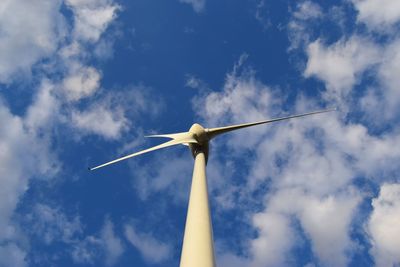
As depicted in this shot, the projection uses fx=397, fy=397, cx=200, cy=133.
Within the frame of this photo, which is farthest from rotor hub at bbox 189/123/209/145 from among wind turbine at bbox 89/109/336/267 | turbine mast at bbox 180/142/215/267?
turbine mast at bbox 180/142/215/267

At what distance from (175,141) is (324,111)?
13807 millimetres

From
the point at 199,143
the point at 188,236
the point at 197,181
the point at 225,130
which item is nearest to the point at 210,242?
the point at 188,236

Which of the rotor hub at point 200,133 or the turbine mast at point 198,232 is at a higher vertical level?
the rotor hub at point 200,133

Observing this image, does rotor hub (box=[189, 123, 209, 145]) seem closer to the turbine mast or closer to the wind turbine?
the wind turbine

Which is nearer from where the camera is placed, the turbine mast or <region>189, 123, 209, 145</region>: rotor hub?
the turbine mast

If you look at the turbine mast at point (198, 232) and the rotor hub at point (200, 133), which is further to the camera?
the rotor hub at point (200, 133)

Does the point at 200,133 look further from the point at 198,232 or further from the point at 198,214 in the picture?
the point at 198,232

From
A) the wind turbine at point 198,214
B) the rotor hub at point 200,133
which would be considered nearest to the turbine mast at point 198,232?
the wind turbine at point 198,214

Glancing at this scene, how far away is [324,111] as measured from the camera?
3603cm

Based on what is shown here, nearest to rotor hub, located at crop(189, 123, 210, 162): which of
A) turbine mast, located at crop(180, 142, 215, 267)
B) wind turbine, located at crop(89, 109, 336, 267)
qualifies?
wind turbine, located at crop(89, 109, 336, 267)

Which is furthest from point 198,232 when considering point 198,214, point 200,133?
point 200,133

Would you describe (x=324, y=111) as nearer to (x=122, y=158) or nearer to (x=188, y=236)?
(x=122, y=158)

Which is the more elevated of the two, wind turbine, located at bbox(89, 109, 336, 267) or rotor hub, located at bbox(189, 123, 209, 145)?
rotor hub, located at bbox(189, 123, 209, 145)

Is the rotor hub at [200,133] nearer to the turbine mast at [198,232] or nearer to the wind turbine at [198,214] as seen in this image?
the wind turbine at [198,214]
